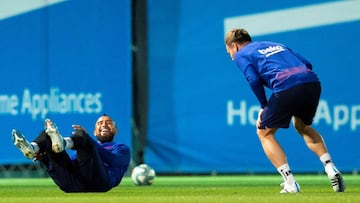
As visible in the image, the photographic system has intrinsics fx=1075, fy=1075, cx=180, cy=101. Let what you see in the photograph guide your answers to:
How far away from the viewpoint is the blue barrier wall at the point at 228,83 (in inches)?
557

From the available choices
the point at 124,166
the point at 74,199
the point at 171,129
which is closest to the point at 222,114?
the point at 171,129

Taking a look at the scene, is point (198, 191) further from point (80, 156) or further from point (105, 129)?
point (80, 156)

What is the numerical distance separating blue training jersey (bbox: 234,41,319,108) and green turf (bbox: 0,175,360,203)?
3.11ft

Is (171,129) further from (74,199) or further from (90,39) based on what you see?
(74,199)

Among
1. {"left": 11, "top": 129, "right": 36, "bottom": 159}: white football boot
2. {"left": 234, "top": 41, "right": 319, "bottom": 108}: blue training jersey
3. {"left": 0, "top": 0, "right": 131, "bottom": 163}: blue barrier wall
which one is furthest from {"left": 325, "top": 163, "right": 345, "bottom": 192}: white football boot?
{"left": 0, "top": 0, "right": 131, "bottom": 163}: blue barrier wall

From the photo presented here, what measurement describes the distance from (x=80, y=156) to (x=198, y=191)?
1.33 meters

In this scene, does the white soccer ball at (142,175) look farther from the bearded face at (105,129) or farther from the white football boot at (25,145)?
the white football boot at (25,145)

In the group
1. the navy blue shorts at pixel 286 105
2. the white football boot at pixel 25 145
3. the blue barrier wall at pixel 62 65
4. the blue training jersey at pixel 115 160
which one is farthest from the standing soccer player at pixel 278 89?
the blue barrier wall at pixel 62 65

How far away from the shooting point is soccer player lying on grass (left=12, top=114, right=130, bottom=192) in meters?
8.86

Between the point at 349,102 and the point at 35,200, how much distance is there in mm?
6856

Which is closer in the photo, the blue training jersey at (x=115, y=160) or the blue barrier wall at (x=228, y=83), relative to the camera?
the blue training jersey at (x=115, y=160)

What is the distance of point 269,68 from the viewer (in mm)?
9164

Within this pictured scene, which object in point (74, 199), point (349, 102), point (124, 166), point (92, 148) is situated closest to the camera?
point (74, 199)

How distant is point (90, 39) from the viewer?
14.5 meters
